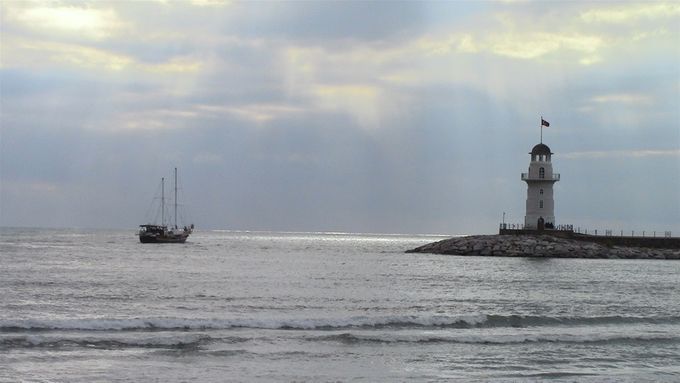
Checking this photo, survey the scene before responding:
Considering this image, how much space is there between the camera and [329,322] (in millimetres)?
28062

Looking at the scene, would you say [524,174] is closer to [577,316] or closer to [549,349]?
[577,316]

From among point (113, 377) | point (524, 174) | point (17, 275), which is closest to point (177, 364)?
point (113, 377)

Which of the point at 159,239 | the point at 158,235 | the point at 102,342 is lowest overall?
the point at 102,342

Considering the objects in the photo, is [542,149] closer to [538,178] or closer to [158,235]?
[538,178]

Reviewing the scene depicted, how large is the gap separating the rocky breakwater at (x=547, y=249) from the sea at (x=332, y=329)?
24.6 meters

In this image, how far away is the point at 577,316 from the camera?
105 feet

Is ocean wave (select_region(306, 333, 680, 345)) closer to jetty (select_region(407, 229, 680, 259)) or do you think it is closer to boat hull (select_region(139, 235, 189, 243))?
jetty (select_region(407, 229, 680, 259))

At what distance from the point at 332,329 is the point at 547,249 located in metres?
50.7

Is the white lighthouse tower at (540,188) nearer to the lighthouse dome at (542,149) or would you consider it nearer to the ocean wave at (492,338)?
the lighthouse dome at (542,149)

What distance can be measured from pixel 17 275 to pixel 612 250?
181ft

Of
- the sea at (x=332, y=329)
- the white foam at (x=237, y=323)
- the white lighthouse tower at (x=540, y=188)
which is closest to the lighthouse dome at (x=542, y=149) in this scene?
the white lighthouse tower at (x=540, y=188)

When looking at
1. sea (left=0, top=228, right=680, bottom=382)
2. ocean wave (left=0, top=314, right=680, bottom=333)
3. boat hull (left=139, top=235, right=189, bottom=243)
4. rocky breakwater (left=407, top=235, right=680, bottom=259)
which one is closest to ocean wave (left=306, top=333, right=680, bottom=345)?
sea (left=0, top=228, right=680, bottom=382)

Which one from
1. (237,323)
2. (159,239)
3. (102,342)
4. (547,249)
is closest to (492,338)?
(237,323)

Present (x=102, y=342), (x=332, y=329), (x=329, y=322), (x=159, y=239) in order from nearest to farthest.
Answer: (x=102, y=342)
(x=332, y=329)
(x=329, y=322)
(x=159, y=239)
